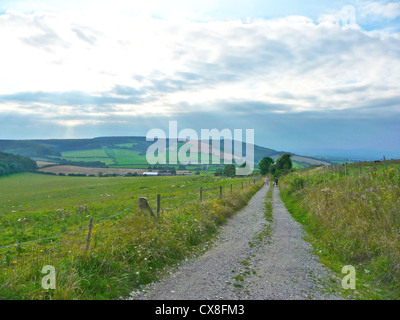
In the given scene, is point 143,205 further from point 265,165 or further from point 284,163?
point 265,165

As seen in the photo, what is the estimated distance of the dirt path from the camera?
6160 millimetres

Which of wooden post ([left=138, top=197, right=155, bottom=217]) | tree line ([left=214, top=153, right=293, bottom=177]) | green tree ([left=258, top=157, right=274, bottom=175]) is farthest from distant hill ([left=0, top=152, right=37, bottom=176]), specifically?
wooden post ([left=138, top=197, right=155, bottom=217])

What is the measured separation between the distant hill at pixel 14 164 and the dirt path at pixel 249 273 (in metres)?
82.4

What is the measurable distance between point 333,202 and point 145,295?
34.0 ft

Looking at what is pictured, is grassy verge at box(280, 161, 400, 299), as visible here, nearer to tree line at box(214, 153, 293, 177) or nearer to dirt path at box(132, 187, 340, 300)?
dirt path at box(132, 187, 340, 300)

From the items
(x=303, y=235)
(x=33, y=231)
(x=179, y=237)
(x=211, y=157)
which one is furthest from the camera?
(x=211, y=157)

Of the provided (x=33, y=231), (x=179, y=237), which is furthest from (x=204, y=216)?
(x=33, y=231)

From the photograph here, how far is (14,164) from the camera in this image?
78.5m

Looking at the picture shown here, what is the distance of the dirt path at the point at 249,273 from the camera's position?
6.16 m

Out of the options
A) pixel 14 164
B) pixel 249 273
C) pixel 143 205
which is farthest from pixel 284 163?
pixel 14 164
